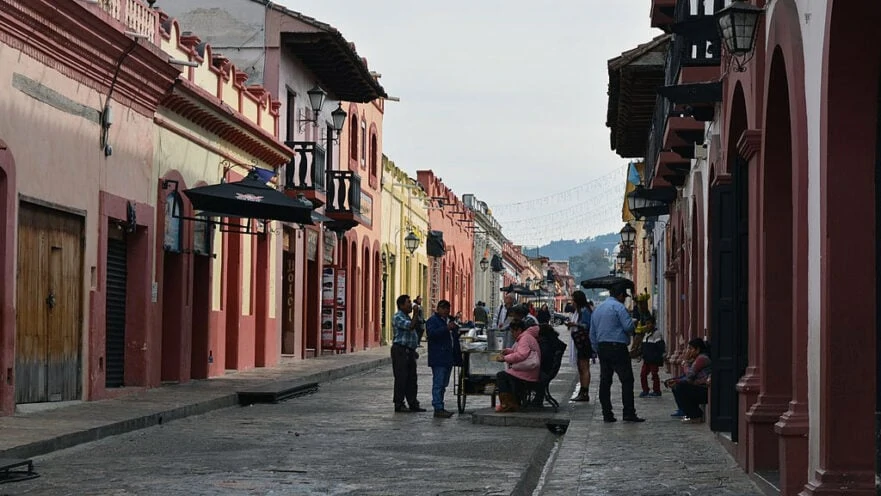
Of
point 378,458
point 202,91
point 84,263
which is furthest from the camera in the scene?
point 202,91

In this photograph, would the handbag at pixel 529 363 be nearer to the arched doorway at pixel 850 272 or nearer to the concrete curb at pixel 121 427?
the concrete curb at pixel 121 427

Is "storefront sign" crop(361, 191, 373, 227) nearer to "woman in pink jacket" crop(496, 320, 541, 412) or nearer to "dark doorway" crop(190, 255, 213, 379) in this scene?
"dark doorway" crop(190, 255, 213, 379)

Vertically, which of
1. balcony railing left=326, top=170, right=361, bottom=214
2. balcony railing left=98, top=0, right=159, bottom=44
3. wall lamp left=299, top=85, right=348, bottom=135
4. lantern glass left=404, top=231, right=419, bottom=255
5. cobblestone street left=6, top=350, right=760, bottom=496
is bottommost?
cobblestone street left=6, top=350, right=760, bottom=496

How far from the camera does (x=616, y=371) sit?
17.0m

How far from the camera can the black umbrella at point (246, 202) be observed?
801 inches

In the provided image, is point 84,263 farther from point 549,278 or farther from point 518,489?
point 549,278

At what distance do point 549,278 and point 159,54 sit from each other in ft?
301


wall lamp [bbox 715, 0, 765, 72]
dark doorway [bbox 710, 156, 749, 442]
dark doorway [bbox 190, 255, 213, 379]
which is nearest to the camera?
wall lamp [bbox 715, 0, 765, 72]

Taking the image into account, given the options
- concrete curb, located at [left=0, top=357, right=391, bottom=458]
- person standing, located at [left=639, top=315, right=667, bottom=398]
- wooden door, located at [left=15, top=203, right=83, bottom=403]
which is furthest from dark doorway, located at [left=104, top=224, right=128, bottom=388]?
person standing, located at [left=639, top=315, right=667, bottom=398]

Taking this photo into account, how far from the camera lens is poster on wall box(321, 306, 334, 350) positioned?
36.2 meters

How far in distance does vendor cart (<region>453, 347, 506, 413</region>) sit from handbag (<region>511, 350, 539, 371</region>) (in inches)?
42.8

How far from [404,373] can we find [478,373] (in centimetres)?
92

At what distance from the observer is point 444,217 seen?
216 feet

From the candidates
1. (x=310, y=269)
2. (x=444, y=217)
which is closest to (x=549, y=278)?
(x=444, y=217)
